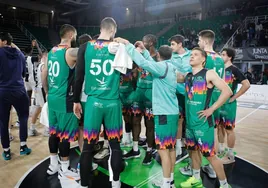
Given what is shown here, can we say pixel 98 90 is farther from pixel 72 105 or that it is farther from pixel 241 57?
pixel 241 57

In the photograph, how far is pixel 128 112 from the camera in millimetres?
3734

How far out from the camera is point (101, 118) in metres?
2.44

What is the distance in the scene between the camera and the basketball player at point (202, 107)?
2357mm

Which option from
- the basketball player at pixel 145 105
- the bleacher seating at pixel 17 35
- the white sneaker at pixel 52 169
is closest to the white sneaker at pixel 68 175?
the white sneaker at pixel 52 169

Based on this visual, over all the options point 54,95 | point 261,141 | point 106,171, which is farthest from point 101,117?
point 261,141

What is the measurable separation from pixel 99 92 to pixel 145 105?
1218 mm

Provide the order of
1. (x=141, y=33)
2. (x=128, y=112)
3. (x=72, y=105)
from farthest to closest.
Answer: (x=141, y=33) < (x=128, y=112) < (x=72, y=105)

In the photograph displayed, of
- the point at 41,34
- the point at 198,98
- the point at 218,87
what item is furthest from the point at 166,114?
the point at 41,34

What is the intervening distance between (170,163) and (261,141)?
9.98 ft

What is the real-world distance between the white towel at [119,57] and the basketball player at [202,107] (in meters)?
0.73

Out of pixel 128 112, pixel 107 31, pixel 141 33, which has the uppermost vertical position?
pixel 141 33

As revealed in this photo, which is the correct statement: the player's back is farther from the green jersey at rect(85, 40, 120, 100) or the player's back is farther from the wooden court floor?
the wooden court floor

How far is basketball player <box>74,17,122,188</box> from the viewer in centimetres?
237

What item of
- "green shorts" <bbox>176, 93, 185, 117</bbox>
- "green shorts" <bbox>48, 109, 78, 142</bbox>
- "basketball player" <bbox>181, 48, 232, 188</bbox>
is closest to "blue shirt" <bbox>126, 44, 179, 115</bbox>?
"basketball player" <bbox>181, 48, 232, 188</bbox>
